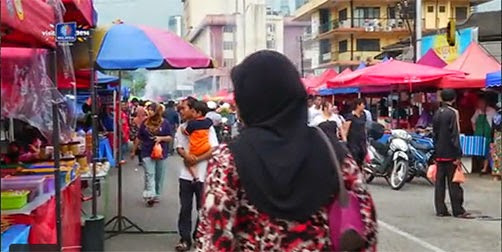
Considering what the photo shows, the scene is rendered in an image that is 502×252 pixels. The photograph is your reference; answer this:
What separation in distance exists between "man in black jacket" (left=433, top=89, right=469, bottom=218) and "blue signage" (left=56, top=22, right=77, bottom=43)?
5.46 meters

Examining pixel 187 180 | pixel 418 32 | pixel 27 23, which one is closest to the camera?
pixel 27 23

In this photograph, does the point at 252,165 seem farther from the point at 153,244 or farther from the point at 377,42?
the point at 377,42

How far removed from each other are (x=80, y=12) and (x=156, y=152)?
4.04 meters

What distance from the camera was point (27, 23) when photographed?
3.94 meters

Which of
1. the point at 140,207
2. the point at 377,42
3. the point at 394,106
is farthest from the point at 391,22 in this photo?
the point at 140,207

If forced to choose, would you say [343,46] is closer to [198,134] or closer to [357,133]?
[357,133]

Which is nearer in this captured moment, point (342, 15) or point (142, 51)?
point (142, 51)

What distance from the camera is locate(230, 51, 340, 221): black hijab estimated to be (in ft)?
7.45

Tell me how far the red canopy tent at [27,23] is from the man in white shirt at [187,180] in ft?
8.46

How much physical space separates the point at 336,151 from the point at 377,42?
55.0 meters

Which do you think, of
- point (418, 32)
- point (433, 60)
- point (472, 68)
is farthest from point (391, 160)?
point (418, 32)

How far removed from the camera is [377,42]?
5619 cm

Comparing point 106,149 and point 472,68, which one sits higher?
point 472,68

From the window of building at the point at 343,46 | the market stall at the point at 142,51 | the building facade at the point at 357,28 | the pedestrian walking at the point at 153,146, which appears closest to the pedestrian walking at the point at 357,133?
the pedestrian walking at the point at 153,146
